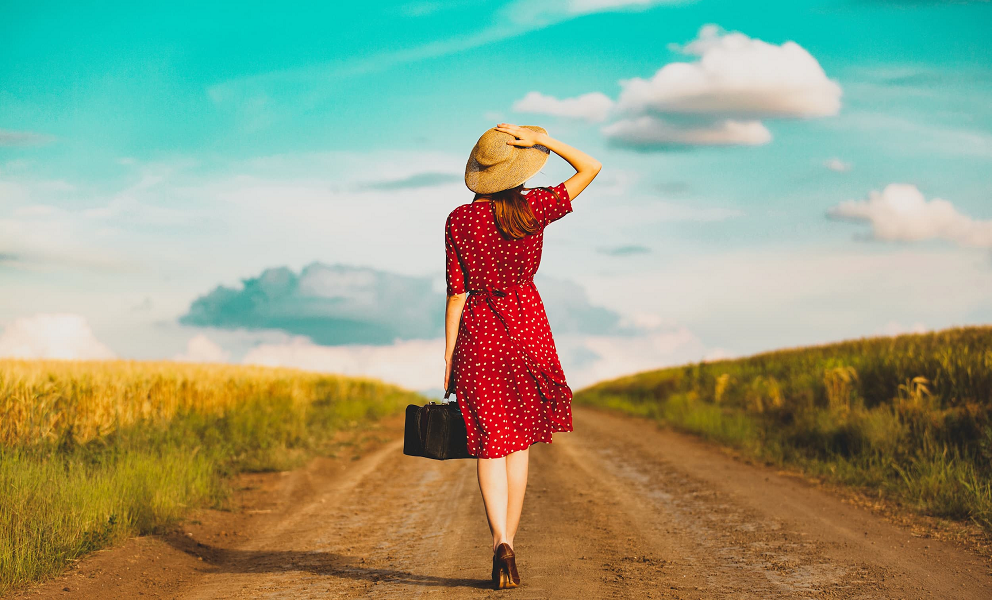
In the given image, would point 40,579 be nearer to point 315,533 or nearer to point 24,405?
point 315,533

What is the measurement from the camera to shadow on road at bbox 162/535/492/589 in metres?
4.74

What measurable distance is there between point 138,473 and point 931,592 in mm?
6686

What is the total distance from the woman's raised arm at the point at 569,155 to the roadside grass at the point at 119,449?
4241 millimetres

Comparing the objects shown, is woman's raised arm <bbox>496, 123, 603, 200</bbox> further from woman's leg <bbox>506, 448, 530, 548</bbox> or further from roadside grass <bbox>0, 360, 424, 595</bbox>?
roadside grass <bbox>0, 360, 424, 595</bbox>

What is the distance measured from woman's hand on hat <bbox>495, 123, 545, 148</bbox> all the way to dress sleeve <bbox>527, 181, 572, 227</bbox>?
0.27 meters

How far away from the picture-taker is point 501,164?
425 cm

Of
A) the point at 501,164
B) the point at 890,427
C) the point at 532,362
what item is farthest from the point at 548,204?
the point at 890,427

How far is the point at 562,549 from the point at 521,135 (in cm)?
299

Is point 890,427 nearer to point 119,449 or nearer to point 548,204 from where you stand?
point 548,204

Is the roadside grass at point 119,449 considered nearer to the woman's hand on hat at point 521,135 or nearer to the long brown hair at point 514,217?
the long brown hair at point 514,217

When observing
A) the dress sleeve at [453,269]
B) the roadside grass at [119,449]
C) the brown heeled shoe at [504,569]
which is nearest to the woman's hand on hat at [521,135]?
the dress sleeve at [453,269]

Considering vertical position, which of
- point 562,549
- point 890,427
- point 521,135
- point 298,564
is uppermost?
point 521,135

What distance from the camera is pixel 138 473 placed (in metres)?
7.32

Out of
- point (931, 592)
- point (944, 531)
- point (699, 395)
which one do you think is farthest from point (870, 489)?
point (699, 395)
